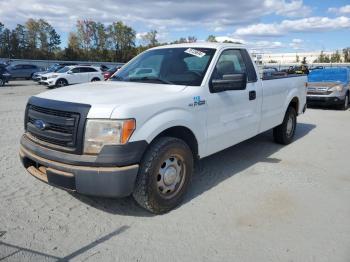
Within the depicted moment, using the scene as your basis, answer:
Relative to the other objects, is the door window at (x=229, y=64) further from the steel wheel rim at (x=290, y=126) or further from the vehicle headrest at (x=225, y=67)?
the steel wheel rim at (x=290, y=126)

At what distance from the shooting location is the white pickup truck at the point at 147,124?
11.7ft

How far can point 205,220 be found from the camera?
3992mm

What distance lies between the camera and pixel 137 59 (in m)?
5.70

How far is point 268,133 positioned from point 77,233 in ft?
19.3

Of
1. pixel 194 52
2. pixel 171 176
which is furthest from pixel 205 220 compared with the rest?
pixel 194 52

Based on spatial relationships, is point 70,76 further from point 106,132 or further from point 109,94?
point 106,132

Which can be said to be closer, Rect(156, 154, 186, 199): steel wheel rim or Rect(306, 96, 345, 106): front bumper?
Rect(156, 154, 186, 199): steel wheel rim

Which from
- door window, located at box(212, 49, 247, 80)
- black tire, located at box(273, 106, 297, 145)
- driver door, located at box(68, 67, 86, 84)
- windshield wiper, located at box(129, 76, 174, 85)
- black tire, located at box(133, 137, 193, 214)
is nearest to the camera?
black tire, located at box(133, 137, 193, 214)

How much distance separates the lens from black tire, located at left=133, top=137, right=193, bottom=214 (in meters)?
3.80

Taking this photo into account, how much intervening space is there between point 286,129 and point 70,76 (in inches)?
794

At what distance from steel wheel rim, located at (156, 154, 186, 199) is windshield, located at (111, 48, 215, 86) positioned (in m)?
1.01

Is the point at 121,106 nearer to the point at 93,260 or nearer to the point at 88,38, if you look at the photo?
the point at 93,260

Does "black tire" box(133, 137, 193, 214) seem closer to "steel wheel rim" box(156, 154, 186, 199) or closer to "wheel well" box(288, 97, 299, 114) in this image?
"steel wheel rim" box(156, 154, 186, 199)

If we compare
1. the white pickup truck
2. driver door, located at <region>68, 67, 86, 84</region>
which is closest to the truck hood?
the white pickup truck
